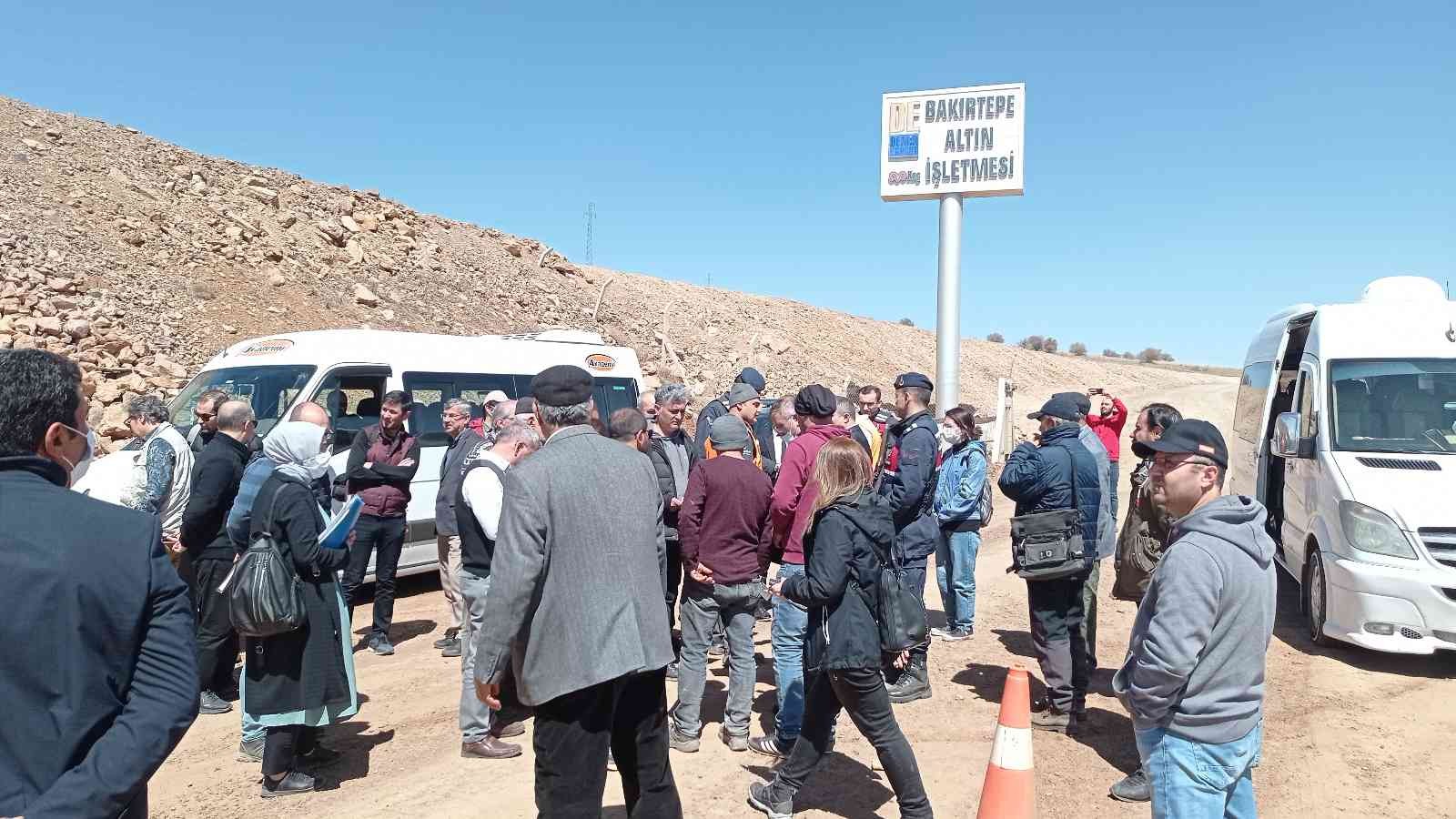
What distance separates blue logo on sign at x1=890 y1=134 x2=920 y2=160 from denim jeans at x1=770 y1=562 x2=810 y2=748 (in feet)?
51.7

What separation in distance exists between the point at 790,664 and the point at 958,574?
309 cm

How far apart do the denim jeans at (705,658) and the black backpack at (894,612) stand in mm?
1266

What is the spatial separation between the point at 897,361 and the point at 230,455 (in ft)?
145

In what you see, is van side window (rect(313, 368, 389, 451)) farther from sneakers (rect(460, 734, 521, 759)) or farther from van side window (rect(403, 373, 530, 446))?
sneakers (rect(460, 734, 521, 759))

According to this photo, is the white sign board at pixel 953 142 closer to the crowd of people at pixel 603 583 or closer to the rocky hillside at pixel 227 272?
the rocky hillside at pixel 227 272

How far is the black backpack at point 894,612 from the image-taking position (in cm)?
405

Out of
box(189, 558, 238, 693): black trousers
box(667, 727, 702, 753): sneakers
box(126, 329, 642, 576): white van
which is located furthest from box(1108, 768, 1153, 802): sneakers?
box(126, 329, 642, 576): white van

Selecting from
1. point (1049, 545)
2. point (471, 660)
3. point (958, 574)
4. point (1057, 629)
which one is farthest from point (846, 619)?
point (958, 574)

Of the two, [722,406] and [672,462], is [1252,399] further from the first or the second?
[672,462]

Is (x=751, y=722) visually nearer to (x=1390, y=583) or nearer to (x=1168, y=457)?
(x=1168, y=457)

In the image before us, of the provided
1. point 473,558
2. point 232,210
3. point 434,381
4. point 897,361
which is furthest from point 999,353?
point 473,558

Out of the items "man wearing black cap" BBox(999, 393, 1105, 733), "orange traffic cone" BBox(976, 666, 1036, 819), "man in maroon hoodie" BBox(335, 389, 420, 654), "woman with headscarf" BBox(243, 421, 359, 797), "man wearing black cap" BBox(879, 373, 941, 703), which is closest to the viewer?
"orange traffic cone" BBox(976, 666, 1036, 819)

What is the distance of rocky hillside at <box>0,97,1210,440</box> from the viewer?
1645cm

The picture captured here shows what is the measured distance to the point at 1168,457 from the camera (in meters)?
3.12
